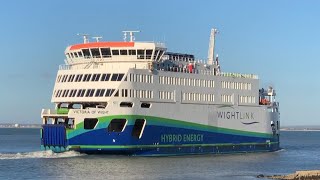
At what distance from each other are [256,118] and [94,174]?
25353mm

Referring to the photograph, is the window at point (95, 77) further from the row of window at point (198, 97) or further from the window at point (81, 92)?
the row of window at point (198, 97)

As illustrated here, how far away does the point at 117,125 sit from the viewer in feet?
163

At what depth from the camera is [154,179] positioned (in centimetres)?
3922

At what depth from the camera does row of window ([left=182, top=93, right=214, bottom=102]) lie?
55.3 m

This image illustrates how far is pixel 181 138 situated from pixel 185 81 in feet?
15.7

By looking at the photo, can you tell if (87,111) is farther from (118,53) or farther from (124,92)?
(118,53)

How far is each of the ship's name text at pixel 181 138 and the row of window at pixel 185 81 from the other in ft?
13.7

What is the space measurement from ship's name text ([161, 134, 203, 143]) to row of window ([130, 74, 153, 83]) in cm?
436

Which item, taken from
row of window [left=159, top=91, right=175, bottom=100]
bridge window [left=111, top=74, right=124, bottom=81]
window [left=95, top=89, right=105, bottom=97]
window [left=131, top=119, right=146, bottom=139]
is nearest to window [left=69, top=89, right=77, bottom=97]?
window [left=95, top=89, right=105, bottom=97]

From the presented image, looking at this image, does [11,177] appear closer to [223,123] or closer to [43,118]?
[43,118]

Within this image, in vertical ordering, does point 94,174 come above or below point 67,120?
below

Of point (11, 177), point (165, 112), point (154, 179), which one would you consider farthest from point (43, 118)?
point (154, 179)

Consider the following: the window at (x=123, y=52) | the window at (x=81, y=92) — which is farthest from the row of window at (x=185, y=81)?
the window at (x=81, y=92)

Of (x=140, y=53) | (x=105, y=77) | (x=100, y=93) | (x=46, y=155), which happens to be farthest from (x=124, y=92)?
(x=46, y=155)
